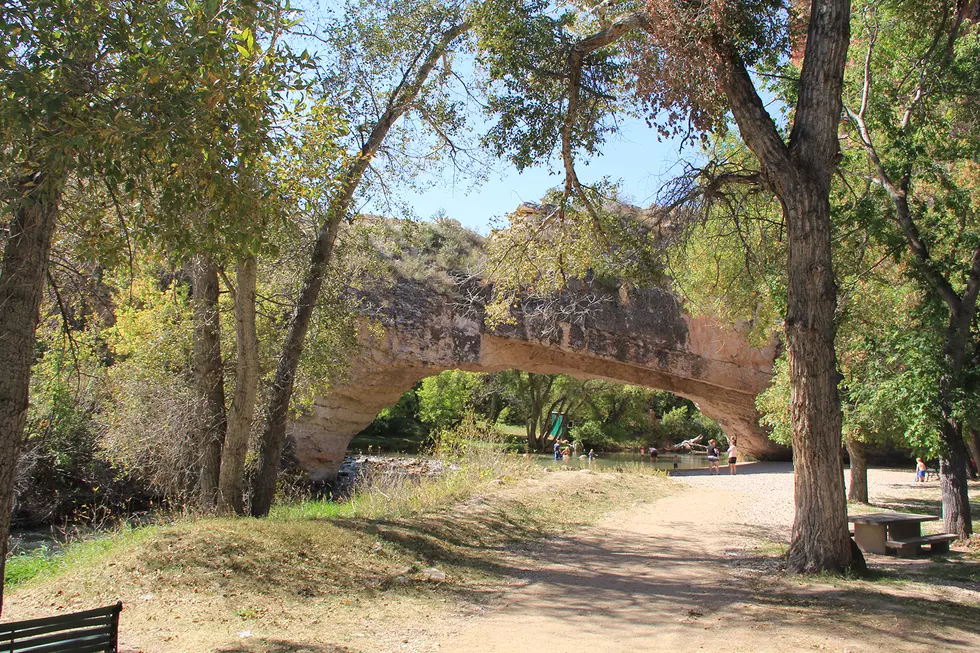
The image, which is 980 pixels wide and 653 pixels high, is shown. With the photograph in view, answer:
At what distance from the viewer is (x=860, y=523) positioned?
9.31 meters

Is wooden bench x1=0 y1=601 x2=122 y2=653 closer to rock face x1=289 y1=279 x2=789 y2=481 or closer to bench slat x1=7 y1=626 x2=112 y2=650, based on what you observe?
bench slat x1=7 y1=626 x2=112 y2=650

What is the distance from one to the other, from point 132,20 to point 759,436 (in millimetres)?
30401

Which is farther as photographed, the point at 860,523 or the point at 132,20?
the point at 860,523

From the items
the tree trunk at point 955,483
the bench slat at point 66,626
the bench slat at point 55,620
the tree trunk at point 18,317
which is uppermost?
the tree trunk at point 18,317

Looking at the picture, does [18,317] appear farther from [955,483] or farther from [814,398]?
[955,483]

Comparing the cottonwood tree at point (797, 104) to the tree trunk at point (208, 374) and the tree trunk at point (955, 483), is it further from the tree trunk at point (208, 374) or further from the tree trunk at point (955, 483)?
the tree trunk at point (208, 374)

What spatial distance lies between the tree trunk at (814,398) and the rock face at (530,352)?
14.7 m

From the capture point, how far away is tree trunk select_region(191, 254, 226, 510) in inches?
392

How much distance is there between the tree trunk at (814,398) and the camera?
23.0 feet

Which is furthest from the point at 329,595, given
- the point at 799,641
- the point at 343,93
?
the point at 343,93

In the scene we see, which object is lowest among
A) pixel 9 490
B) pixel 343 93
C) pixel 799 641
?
pixel 799 641

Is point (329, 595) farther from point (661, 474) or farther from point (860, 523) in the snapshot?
point (661, 474)

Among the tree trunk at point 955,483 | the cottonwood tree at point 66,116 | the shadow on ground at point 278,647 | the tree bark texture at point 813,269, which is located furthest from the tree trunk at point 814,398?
the cottonwood tree at point 66,116

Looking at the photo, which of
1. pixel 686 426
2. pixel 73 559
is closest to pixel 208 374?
pixel 73 559
